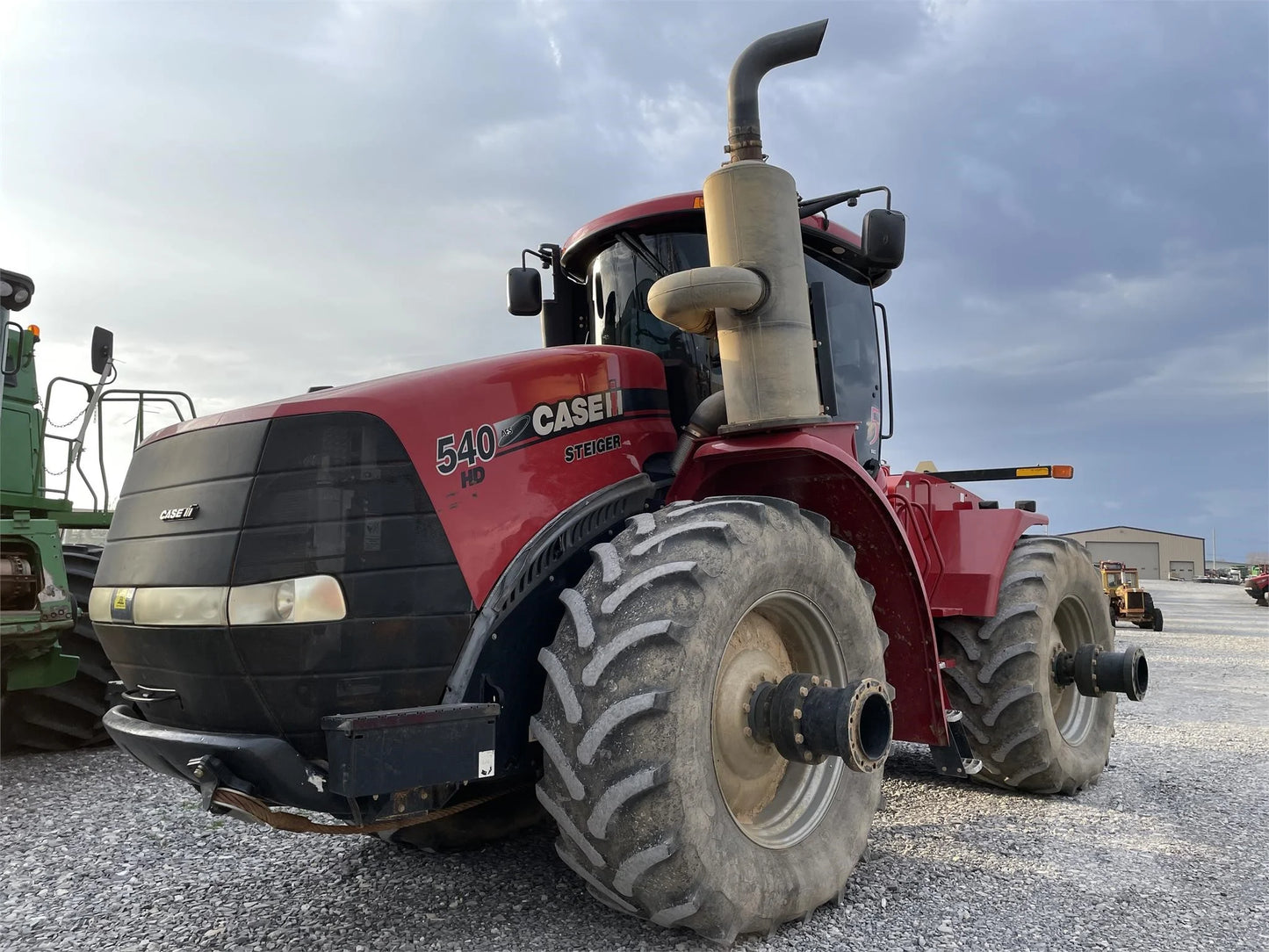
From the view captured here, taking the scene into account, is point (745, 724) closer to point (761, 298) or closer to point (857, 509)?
point (857, 509)

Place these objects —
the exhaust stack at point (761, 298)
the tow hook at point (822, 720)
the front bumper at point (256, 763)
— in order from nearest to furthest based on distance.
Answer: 1. the front bumper at point (256, 763)
2. the tow hook at point (822, 720)
3. the exhaust stack at point (761, 298)

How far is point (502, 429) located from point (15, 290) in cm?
340

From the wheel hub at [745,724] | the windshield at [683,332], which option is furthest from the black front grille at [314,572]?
the windshield at [683,332]

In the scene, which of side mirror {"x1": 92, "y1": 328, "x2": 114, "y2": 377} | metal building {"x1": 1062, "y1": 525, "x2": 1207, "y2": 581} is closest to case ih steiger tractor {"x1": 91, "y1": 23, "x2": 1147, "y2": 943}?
side mirror {"x1": 92, "y1": 328, "x2": 114, "y2": 377}

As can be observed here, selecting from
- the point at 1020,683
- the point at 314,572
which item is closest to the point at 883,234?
the point at 1020,683

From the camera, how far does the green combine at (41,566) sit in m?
5.25

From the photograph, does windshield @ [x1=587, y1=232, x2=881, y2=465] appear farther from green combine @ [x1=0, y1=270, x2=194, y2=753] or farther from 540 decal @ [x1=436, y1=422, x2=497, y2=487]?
green combine @ [x1=0, y1=270, x2=194, y2=753]

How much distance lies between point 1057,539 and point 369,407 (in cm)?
416

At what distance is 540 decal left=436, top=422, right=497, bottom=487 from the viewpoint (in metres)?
2.62

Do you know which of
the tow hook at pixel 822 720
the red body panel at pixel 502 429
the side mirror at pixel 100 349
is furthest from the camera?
the side mirror at pixel 100 349

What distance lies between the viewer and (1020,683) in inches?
176

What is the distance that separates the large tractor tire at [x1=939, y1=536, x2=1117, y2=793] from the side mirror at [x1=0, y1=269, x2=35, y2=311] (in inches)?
195

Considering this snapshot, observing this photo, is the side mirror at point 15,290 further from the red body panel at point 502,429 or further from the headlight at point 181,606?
the headlight at point 181,606

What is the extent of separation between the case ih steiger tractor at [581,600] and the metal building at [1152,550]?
215ft
